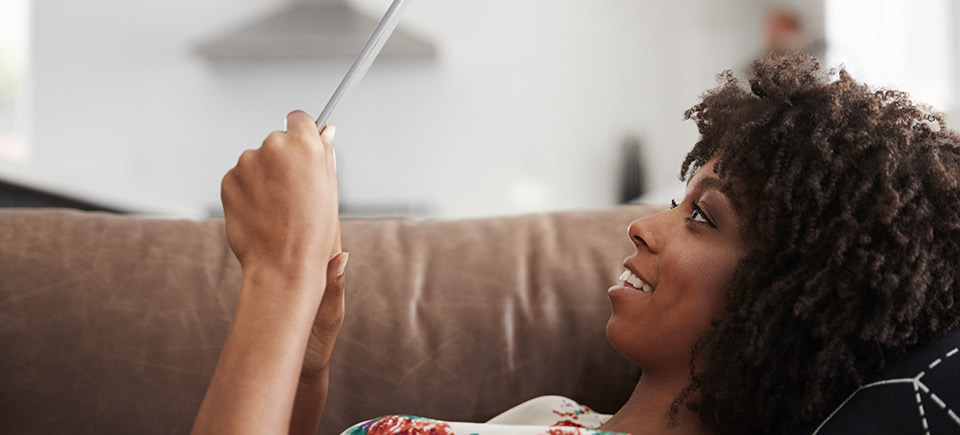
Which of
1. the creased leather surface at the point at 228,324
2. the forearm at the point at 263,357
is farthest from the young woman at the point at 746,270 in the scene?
the creased leather surface at the point at 228,324

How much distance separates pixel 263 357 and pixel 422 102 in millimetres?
3874

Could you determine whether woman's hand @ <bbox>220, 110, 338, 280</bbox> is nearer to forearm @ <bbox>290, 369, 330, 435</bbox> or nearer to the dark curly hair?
forearm @ <bbox>290, 369, 330, 435</bbox>

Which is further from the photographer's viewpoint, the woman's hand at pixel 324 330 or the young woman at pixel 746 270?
the woman's hand at pixel 324 330

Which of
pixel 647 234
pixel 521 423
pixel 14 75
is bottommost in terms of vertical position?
pixel 521 423

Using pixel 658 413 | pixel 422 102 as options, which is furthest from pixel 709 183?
pixel 422 102

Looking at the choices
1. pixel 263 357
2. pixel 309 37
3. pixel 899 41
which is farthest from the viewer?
pixel 309 37

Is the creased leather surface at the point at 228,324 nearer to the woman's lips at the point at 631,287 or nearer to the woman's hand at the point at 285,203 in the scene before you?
the woman's lips at the point at 631,287

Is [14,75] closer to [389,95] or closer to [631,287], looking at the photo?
[389,95]

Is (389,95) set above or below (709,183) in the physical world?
above

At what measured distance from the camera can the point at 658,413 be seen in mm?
865

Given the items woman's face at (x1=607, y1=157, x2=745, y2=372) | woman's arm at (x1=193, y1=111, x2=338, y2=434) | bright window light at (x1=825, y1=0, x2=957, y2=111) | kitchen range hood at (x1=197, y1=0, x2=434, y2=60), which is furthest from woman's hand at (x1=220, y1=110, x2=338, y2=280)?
kitchen range hood at (x1=197, y1=0, x2=434, y2=60)

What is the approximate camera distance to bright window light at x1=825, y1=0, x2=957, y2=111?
291 cm

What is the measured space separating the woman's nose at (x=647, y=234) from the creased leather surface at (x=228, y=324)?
0.17 m

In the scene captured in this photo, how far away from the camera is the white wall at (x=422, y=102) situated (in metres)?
4.36
